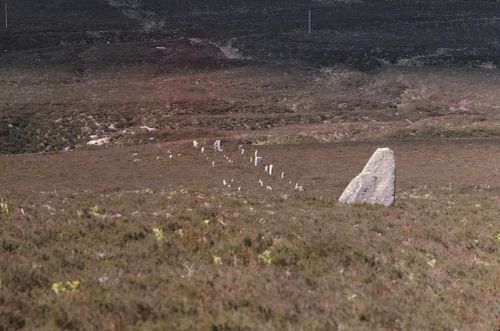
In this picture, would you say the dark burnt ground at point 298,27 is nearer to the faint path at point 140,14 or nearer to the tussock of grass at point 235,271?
the faint path at point 140,14

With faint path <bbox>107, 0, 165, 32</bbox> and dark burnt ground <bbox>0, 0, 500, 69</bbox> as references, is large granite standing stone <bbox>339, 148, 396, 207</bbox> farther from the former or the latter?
faint path <bbox>107, 0, 165, 32</bbox>

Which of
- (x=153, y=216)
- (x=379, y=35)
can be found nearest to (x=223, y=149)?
(x=153, y=216)

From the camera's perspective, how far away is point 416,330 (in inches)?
344

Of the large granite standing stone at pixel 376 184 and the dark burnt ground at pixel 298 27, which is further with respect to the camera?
the dark burnt ground at pixel 298 27

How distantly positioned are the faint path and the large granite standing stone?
412ft

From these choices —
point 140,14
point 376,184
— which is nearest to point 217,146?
point 376,184

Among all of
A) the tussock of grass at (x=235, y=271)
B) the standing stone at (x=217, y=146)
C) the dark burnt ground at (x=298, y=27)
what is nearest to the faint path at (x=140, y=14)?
the dark burnt ground at (x=298, y=27)

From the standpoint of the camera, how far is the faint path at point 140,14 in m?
143

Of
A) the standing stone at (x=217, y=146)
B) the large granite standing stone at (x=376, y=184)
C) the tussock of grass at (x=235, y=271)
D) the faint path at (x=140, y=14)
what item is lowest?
the standing stone at (x=217, y=146)

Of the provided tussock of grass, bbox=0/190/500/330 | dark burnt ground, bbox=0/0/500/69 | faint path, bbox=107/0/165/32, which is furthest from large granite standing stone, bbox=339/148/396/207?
faint path, bbox=107/0/165/32

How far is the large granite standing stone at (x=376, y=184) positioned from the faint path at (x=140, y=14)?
125427 mm

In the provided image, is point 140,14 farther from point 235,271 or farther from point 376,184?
point 235,271

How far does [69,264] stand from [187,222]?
13.7ft

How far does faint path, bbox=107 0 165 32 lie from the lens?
143250 mm
